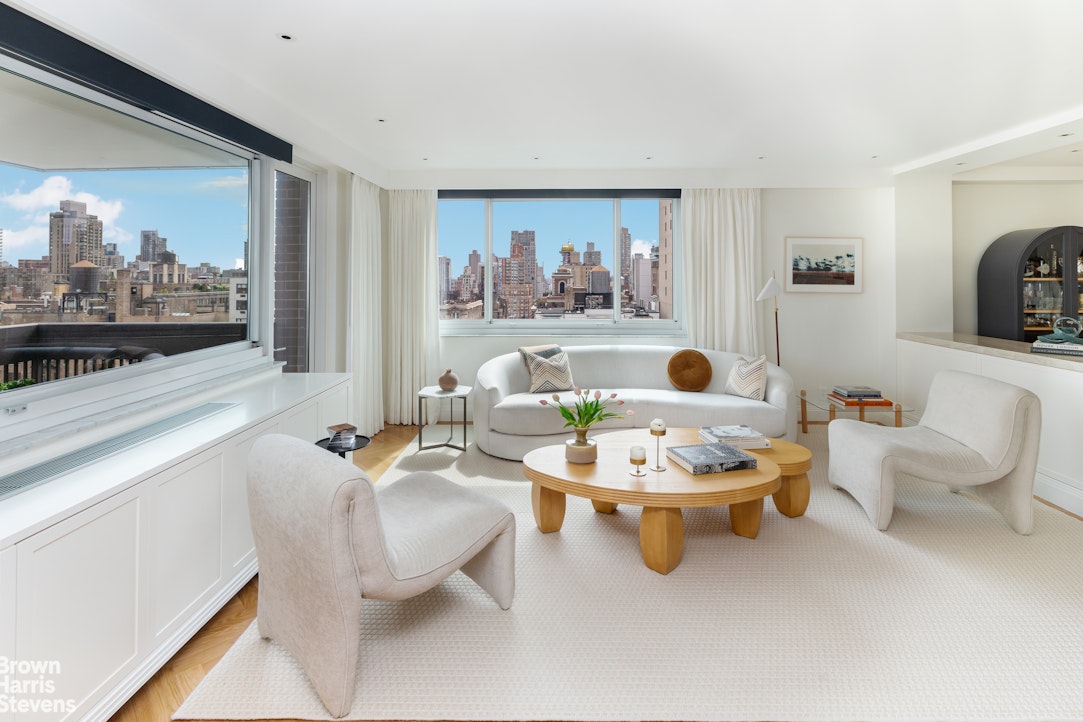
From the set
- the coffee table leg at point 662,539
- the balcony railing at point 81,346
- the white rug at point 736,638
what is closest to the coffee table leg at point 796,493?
the white rug at point 736,638

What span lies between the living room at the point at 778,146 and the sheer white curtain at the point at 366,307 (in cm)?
10

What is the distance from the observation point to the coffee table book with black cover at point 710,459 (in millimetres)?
2752

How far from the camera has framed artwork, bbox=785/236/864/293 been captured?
5363mm

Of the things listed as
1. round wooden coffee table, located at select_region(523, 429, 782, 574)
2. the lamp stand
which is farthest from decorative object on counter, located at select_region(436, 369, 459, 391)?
the lamp stand

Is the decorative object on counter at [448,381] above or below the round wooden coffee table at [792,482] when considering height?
above

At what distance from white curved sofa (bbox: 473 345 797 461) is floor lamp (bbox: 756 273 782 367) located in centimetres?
59

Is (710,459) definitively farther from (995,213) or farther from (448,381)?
(995,213)

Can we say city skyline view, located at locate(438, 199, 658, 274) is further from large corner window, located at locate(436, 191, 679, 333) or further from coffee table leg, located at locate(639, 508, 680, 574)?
coffee table leg, located at locate(639, 508, 680, 574)

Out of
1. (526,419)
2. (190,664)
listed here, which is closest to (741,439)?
(526,419)

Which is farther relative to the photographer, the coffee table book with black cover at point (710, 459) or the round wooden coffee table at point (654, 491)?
the coffee table book with black cover at point (710, 459)

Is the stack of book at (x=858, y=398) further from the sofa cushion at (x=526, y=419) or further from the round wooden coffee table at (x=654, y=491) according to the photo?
the sofa cushion at (x=526, y=419)

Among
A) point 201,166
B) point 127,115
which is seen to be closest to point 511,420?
point 201,166

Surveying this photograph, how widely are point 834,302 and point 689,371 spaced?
1799mm

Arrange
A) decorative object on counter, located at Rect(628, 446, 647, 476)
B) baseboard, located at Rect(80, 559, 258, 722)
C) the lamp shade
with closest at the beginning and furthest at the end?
baseboard, located at Rect(80, 559, 258, 722) < decorative object on counter, located at Rect(628, 446, 647, 476) < the lamp shade
